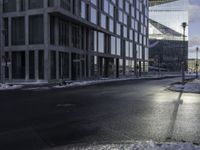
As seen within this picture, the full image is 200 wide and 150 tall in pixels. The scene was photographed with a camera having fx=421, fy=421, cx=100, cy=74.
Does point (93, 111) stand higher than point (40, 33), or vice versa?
point (40, 33)

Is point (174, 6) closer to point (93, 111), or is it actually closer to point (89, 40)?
point (89, 40)

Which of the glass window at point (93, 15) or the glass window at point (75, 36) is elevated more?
the glass window at point (93, 15)

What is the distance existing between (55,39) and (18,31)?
492cm

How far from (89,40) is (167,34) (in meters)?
104

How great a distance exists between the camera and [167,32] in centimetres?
16662

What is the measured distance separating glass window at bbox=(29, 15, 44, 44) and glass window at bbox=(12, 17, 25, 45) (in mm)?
1262

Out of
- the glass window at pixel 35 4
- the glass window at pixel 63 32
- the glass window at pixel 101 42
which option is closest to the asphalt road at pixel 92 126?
Answer: the glass window at pixel 35 4

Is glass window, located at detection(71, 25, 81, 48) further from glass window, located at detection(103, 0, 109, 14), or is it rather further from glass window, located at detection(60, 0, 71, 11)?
glass window, located at detection(103, 0, 109, 14)

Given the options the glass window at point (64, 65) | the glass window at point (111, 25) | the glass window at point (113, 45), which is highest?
the glass window at point (111, 25)

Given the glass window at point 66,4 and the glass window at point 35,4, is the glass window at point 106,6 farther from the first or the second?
the glass window at point 35,4

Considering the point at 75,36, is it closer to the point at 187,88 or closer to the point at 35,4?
the point at 35,4

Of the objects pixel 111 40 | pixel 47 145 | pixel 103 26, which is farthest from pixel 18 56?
pixel 47 145

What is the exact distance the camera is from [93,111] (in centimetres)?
1541

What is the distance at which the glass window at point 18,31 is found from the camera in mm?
52656
